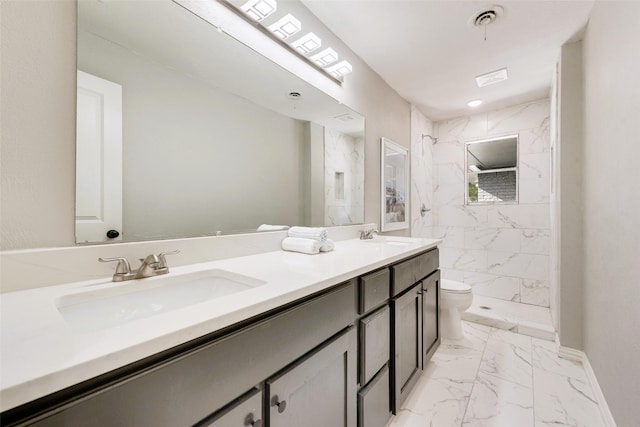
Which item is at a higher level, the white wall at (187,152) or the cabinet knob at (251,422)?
the white wall at (187,152)

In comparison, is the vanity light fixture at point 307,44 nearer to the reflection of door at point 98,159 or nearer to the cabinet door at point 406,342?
the reflection of door at point 98,159

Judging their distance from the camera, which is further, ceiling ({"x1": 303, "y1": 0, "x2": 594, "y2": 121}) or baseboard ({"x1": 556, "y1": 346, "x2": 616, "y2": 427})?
ceiling ({"x1": 303, "y1": 0, "x2": 594, "y2": 121})

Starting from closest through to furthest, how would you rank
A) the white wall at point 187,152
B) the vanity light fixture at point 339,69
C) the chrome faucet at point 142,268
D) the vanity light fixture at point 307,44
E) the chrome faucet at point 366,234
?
the chrome faucet at point 142,268 → the white wall at point 187,152 → the vanity light fixture at point 307,44 → the vanity light fixture at point 339,69 → the chrome faucet at point 366,234

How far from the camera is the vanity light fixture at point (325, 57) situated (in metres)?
1.69

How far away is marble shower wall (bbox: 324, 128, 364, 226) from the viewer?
6.15 ft

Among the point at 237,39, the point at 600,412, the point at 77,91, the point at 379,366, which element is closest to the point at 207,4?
the point at 237,39

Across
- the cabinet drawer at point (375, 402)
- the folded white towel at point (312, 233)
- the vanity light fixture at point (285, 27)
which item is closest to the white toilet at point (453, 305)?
the cabinet drawer at point (375, 402)

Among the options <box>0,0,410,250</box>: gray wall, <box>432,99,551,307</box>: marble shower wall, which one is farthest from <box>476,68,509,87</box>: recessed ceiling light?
<box>0,0,410,250</box>: gray wall

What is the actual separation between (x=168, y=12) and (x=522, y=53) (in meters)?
2.55

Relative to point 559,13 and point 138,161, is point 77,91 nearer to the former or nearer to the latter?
point 138,161

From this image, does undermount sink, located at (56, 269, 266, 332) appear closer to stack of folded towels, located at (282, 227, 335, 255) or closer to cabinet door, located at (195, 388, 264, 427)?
cabinet door, located at (195, 388, 264, 427)

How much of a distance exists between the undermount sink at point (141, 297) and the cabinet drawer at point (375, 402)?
2.29 ft

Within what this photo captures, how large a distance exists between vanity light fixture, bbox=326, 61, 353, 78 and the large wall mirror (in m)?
0.28

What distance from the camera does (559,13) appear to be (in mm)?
1697
